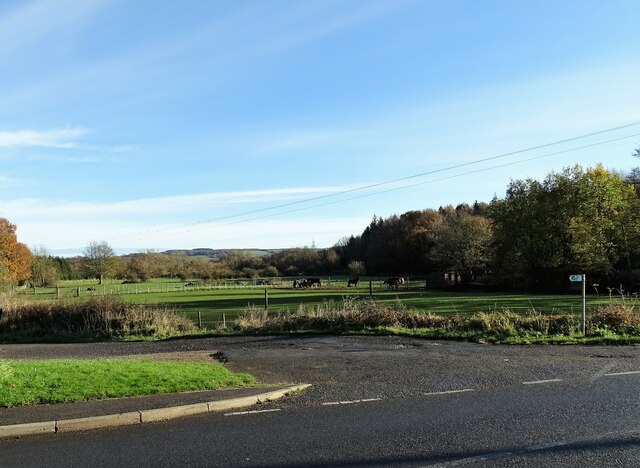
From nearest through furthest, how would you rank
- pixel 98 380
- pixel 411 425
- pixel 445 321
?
pixel 411 425
pixel 98 380
pixel 445 321

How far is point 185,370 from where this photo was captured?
1066 centimetres

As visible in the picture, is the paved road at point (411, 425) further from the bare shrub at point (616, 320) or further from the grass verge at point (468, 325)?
the bare shrub at point (616, 320)

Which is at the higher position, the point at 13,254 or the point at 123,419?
the point at 13,254

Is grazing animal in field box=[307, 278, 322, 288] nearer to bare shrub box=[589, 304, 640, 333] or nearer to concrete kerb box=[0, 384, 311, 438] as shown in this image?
bare shrub box=[589, 304, 640, 333]

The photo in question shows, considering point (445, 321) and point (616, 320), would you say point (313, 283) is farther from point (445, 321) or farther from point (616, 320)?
point (616, 320)

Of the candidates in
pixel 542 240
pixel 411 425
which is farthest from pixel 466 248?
pixel 411 425

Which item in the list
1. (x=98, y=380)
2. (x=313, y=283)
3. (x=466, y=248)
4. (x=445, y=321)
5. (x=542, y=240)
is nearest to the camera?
(x=98, y=380)

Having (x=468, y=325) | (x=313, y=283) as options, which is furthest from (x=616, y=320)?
(x=313, y=283)

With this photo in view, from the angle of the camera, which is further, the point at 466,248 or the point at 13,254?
the point at 13,254

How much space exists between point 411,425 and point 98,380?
5691 mm

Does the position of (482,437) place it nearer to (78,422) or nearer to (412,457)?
(412,457)

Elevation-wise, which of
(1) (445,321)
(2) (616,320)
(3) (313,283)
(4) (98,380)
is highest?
(4) (98,380)

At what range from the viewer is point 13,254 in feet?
267

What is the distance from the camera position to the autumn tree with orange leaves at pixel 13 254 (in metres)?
74.5
